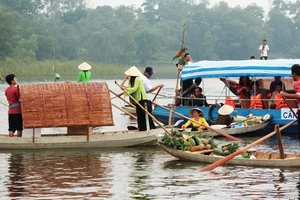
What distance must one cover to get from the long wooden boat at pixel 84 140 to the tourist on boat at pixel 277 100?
3.94 metres

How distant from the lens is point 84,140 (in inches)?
748

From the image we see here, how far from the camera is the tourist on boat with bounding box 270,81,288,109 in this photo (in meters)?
22.1

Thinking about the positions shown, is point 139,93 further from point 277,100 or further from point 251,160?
point 277,100

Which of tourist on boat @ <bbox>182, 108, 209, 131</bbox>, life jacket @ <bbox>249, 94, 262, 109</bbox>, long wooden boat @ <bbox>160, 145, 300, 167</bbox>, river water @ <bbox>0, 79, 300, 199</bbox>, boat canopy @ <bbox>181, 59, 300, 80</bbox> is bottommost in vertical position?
river water @ <bbox>0, 79, 300, 199</bbox>

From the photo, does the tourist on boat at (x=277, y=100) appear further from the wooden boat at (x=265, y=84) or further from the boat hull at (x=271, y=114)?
the wooden boat at (x=265, y=84)

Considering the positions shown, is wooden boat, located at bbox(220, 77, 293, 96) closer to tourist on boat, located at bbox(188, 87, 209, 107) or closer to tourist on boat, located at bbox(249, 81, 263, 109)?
tourist on boat, located at bbox(249, 81, 263, 109)

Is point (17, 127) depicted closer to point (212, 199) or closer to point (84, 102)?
point (84, 102)

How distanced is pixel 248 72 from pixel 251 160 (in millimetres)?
7236

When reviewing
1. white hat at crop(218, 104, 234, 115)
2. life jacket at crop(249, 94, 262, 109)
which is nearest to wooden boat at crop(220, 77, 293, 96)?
life jacket at crop(249, 94, 262, 109)

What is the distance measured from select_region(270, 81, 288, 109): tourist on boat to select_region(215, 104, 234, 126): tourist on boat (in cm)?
111

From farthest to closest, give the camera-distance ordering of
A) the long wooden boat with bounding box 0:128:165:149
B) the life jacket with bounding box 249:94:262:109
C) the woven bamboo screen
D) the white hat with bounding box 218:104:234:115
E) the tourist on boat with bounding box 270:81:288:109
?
1. the life jacket with bounding box 249:94:262:109
2. the tourist on boat with bounding box 270:81:288:109
3. the white hat with bounding box 218:104:234:115
4. the long wooden boat with bounding box 0:128:165:149
5. the woven bamboo screen

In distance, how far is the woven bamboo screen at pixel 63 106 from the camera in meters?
18.3

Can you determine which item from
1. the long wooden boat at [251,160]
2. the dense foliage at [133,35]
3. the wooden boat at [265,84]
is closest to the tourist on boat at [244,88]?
the wooden boat at [265,84]

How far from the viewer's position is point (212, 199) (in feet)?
43.9
